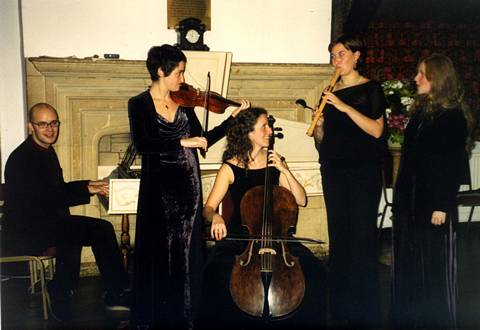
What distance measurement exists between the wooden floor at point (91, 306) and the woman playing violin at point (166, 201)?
283 mm

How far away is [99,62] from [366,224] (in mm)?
1854

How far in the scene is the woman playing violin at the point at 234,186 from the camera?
238 centimetres

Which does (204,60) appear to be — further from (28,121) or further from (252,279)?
(252,279)

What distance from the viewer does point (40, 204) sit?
282cm

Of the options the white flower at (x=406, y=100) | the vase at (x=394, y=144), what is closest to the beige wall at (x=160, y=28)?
the white flower at (x=406, y=100)

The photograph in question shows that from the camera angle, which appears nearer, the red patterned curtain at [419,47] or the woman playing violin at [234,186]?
the woman playing violin at [234,186]

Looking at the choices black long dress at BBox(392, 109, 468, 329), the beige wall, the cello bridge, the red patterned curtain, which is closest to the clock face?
the beige wall

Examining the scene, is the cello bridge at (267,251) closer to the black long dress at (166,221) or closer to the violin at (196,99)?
the black long dress at (166,221)

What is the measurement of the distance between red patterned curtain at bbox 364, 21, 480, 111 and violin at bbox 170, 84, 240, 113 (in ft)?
8.35

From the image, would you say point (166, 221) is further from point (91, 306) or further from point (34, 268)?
point (34, 268)

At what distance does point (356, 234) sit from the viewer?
2.73 metres

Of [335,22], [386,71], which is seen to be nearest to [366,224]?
[335,22]

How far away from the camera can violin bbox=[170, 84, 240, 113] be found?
2592mm

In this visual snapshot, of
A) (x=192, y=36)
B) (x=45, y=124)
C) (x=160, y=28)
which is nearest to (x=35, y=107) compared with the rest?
(x=45, y=124)
